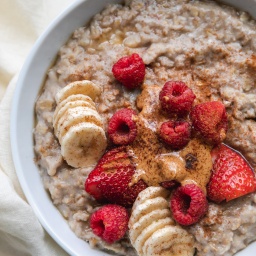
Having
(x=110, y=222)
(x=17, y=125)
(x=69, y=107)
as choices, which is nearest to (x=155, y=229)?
(x=110, y=222)

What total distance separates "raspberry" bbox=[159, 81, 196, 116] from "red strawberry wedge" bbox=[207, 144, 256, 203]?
0.85ft

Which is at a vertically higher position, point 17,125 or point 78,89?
point 78,89

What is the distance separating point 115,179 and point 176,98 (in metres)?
0.47

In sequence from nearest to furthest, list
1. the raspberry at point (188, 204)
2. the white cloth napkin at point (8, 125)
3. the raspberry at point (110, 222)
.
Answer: the raspberry at point (188, 204), the raspberry at point (110, 222), the white cloth napkin at point (8, 125)

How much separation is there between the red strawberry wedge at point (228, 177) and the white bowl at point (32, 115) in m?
0.67

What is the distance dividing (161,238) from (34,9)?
143 centimetres

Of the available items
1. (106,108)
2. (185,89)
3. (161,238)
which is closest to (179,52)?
(185,89)

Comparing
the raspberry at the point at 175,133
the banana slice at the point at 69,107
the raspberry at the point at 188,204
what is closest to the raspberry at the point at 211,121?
the raspberry at the point at 175,133

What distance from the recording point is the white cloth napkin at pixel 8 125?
8.79 ft

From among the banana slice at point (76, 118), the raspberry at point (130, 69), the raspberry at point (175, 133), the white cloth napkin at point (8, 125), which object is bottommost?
the white cloth napkin at point (8, 125)

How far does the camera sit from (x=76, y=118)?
2.46m

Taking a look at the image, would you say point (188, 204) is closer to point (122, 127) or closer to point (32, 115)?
point (122, 127)

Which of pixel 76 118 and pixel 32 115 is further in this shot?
pixel 32 115

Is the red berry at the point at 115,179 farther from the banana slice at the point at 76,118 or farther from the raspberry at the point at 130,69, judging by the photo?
the raspberry at the point at 130,69
